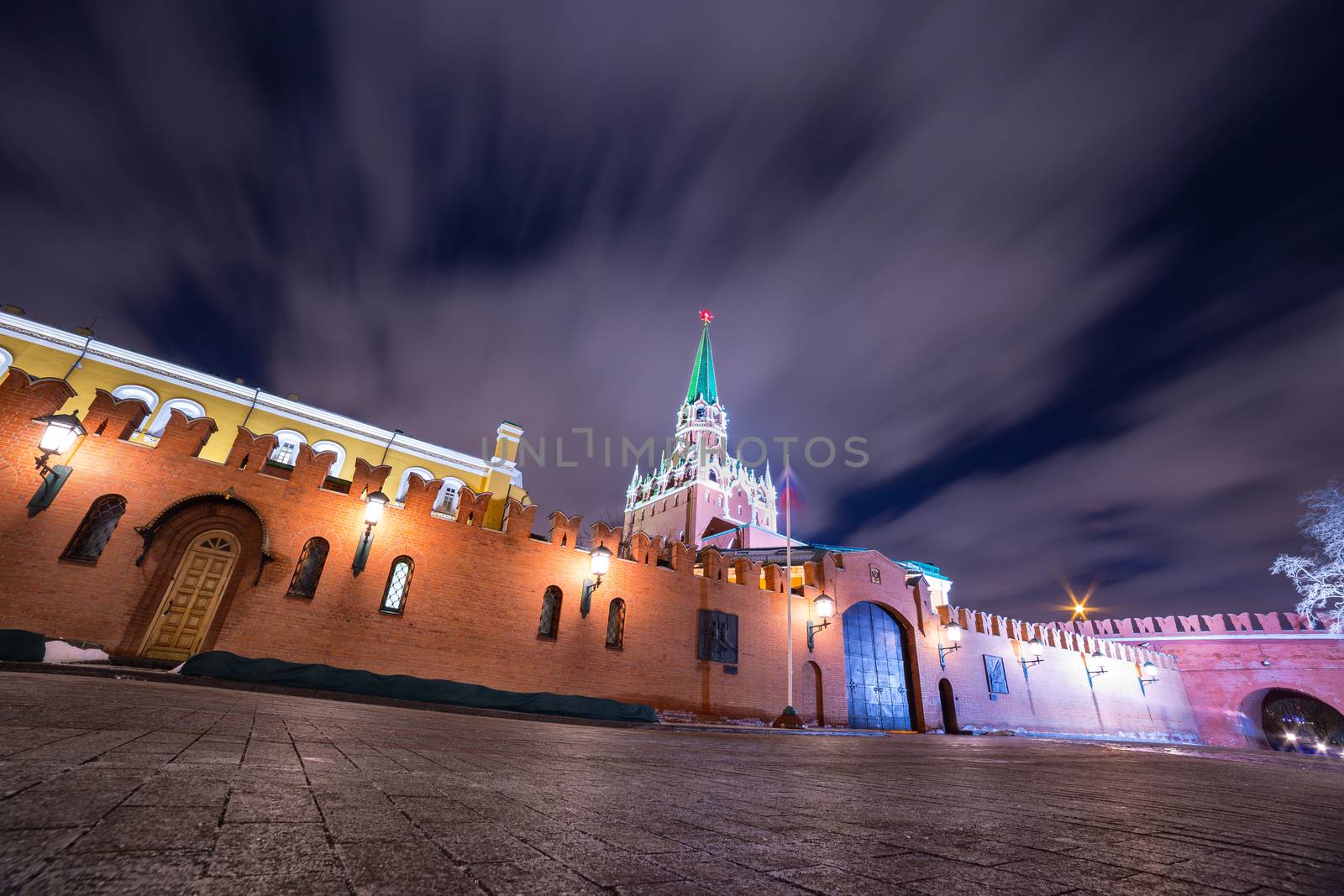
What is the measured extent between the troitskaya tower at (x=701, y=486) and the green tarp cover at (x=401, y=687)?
34.5m

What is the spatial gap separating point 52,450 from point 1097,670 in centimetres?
4466

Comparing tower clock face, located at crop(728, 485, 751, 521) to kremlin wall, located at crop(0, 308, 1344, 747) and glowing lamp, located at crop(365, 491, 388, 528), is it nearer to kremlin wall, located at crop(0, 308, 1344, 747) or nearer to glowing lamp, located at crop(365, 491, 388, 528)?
kremlin wall, located at crop(0, 308, 1344, 747)

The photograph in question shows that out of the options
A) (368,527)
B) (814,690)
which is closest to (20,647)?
(368,527)

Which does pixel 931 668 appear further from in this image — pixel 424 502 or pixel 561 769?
pixel 561 769

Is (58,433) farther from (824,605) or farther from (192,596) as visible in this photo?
(824,605)

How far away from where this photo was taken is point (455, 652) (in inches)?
512

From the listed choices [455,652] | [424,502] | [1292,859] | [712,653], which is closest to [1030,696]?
[712,653]

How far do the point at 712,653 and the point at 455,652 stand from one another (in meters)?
7.88

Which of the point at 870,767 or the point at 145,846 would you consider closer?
the point at 145,846

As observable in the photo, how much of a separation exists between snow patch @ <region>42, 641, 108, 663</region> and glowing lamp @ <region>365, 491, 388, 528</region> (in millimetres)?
4873

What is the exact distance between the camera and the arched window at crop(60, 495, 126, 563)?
10.5 metres

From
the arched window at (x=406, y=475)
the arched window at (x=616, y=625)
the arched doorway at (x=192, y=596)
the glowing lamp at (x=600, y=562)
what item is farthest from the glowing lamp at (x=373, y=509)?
the arched window at (x=406, y=475)

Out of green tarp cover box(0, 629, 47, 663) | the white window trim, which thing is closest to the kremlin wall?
the white window trim

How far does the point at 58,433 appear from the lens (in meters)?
10.2
